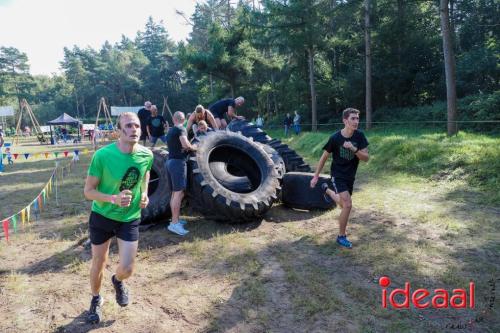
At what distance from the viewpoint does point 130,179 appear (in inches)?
118

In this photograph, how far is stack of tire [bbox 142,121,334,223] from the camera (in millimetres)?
5484

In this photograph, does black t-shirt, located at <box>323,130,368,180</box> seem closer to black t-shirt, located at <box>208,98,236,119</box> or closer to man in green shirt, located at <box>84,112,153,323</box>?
man in green shirt, located at <box>84,112,153,323</box>

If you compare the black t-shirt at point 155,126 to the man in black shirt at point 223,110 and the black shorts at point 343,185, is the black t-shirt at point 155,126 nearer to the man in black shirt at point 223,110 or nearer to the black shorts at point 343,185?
the man in black shirt at point 223,110

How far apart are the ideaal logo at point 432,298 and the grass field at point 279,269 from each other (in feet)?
0.26

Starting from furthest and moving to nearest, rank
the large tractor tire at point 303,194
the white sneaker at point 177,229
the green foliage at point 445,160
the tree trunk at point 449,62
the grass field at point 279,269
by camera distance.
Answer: the tree trunk at point 449,62 → the green foliage at point 445,160 → the large tractor tire at point 303,194 → the white sneaker at point 177,229 → the grass field at point 279,269

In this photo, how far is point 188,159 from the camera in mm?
5816

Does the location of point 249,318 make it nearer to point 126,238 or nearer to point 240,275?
point 240,275

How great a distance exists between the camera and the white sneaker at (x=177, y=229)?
5285 millimetres

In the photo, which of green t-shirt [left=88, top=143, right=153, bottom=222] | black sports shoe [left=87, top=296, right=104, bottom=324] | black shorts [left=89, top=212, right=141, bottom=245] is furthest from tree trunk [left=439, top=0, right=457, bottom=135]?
black sports shoe [left=87, top=296, right=104, bottom=324]

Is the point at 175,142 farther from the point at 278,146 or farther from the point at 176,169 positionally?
the point at 278,146

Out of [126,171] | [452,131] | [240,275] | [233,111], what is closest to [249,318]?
[240,275]

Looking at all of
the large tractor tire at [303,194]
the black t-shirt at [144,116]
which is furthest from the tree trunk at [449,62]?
the black t-shirt at [144,116]

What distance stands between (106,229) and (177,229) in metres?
2.34

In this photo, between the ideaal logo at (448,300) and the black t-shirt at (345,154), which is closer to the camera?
the ideaal logo at (448,300)
